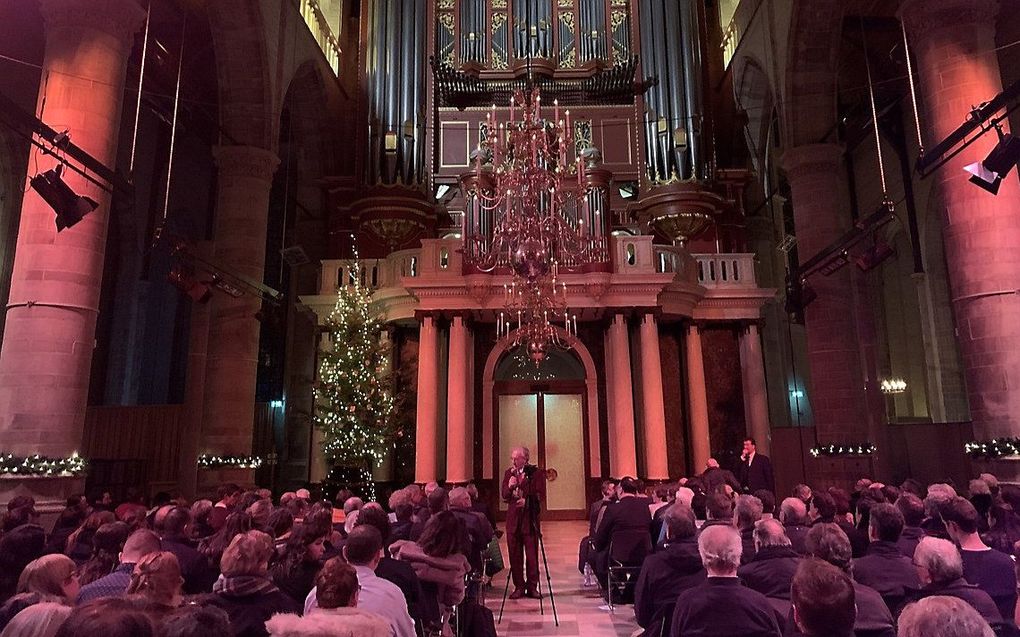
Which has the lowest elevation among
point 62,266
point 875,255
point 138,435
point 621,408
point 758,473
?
point 758,473

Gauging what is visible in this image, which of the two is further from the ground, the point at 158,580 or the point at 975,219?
the point at 975,219

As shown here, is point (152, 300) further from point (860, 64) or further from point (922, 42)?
point (860, 64)

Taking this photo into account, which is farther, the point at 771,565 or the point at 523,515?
the point at 523,515

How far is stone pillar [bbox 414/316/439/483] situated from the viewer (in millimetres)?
12797

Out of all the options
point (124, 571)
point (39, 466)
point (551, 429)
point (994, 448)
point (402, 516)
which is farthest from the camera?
point (551, 429)

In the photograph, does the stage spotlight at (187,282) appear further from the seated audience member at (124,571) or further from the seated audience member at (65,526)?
the seated audience member at (124,571)

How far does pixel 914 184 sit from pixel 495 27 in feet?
35.2

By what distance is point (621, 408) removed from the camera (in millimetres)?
13109

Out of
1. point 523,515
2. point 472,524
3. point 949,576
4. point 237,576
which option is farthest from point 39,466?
point 949,576

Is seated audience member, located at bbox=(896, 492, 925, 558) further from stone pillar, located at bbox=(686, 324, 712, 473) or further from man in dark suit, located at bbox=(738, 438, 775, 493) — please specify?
stone pillar, located at bbox=(686, 324, 712, 473)

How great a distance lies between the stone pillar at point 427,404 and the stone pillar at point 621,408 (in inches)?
135

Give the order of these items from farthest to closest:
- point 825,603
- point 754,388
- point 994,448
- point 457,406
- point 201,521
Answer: point 754,388 → point 457,406 → point 994,448 → point 201,521 → point 825,603

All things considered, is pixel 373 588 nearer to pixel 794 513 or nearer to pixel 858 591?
pixel 858 591

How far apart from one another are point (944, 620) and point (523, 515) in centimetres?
594
